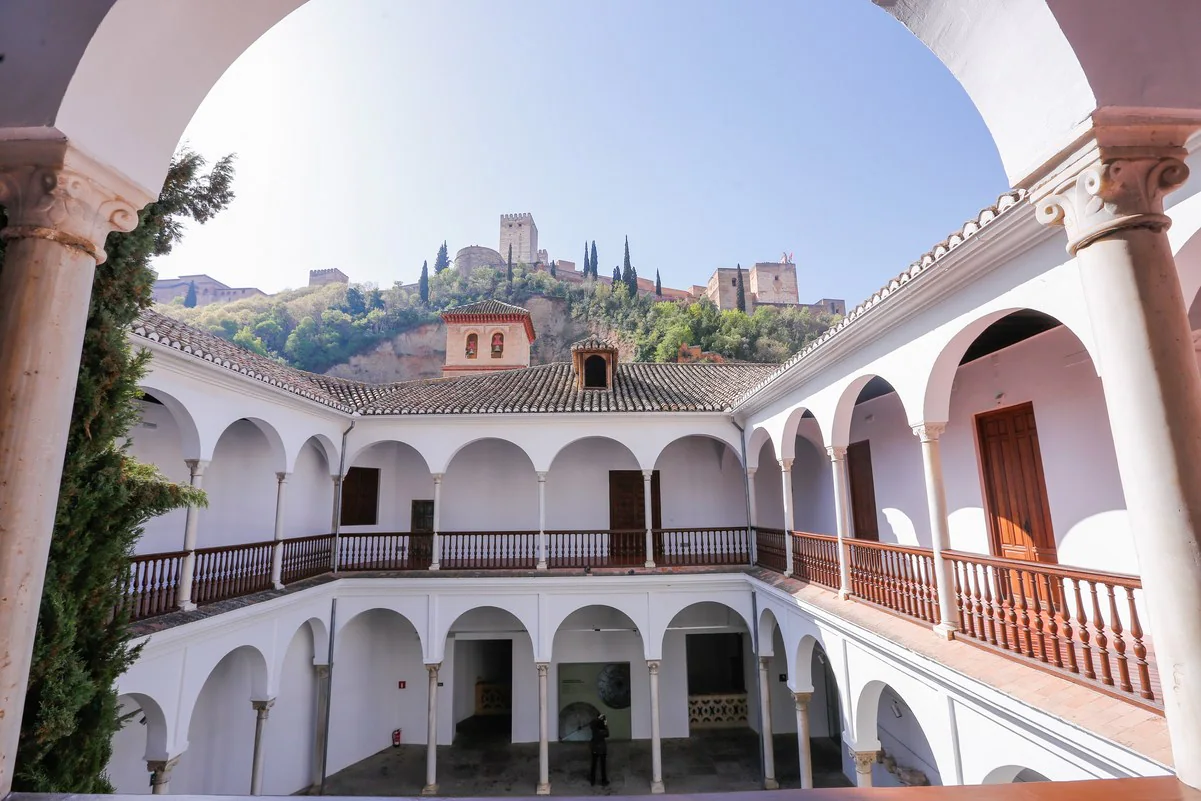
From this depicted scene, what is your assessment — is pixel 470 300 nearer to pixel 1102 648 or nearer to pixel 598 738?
pixel 598 738

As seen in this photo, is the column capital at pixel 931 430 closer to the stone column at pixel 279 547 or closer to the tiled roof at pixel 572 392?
the tiled roof at pixel 572 392

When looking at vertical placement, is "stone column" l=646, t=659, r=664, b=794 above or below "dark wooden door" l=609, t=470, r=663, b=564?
below

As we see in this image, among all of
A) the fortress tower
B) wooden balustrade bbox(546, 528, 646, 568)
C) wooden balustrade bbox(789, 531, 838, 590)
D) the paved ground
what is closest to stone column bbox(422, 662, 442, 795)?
the paved ground

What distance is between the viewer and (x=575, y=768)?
41.7 feet

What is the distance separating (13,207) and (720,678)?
1648 centimetres

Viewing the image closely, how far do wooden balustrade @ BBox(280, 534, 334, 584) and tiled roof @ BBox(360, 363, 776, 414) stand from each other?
2.82 meters

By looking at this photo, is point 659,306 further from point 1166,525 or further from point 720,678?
point 1166,525

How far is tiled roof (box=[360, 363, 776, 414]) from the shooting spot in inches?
508

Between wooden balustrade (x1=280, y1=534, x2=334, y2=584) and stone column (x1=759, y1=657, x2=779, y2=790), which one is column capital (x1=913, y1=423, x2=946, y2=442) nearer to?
stone column (x1=759, y1=657, x2=779, y2=790)

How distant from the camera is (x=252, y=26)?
2467mm

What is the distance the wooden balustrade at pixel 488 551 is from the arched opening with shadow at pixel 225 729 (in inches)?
148

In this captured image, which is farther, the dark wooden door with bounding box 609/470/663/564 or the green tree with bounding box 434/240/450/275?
the green tree with bounding box 434/240/450/275

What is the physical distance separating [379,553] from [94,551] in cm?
1011

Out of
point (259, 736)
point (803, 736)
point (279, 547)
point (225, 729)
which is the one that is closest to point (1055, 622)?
point (803, 736)
